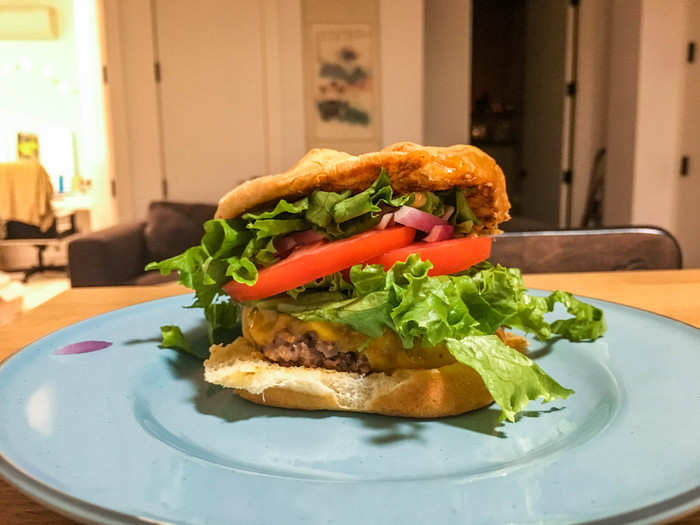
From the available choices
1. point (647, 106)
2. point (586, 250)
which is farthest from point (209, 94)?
point (586, 250)

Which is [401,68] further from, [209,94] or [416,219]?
[416,219]

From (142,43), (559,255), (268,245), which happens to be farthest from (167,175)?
(268,245)

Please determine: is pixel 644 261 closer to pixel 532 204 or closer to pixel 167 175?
pixel 167 175

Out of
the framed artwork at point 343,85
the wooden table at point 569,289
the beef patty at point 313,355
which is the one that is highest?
the framed artwork at point 343,85

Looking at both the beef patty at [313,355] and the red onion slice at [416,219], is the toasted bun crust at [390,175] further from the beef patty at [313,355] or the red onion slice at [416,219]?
the beef patty at [313,355]

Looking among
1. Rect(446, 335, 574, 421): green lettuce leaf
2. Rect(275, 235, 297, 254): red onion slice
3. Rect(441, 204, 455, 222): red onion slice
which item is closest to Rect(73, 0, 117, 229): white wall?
Rect(275, 235, 297, 254): red onion slice

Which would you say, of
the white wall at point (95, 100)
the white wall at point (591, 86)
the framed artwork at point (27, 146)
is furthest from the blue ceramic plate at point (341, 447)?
the framed artwork at point (27, 146)

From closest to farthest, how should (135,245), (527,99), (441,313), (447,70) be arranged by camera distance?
(441,313) < (135,245) < (447,70) < (527,99)

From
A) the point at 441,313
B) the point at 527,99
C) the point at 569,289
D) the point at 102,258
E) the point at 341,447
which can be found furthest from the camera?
the point at 527,99
